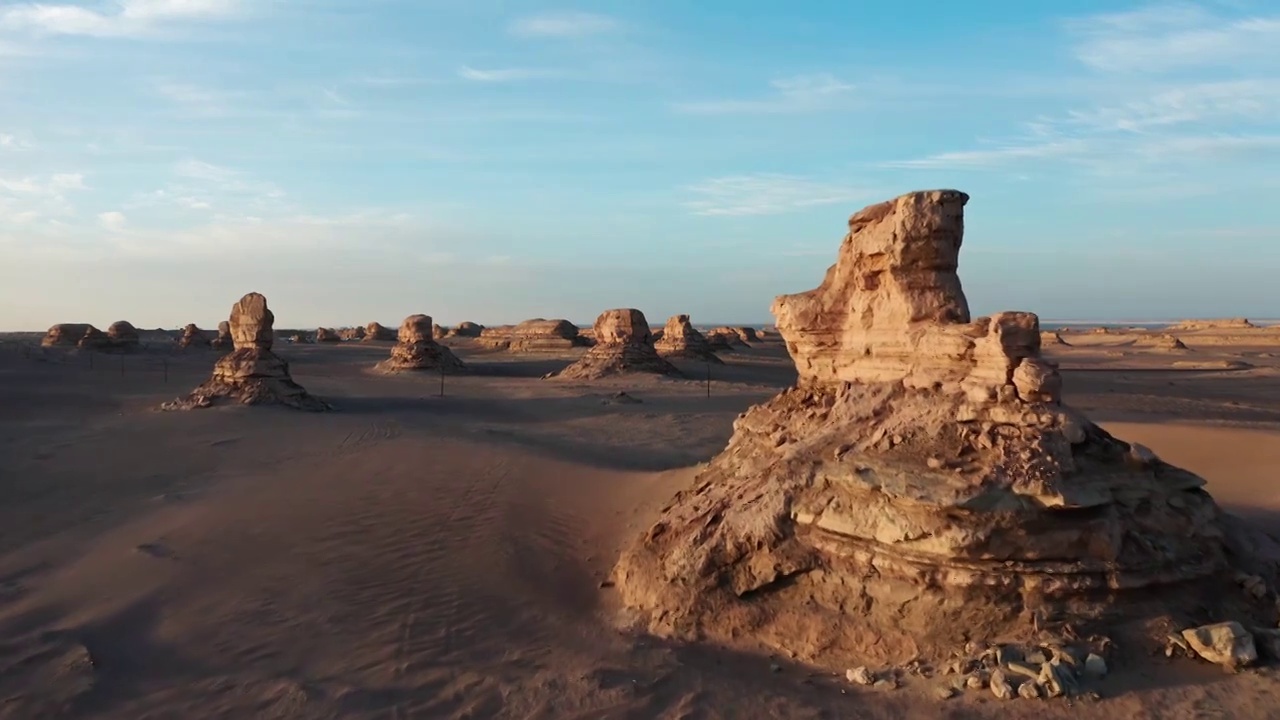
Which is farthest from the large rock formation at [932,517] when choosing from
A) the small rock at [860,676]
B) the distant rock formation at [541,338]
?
the distant rock formation at [541,338]

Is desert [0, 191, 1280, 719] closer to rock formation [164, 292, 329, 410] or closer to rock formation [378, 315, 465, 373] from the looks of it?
rock formation [164, 292, 329, 410]

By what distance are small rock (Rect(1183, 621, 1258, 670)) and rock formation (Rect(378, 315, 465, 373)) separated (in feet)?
110

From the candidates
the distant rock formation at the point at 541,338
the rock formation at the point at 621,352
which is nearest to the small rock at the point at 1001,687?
the rock formation at the point at 621,352

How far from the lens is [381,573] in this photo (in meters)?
9.14

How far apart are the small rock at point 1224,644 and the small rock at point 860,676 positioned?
94.7 inches

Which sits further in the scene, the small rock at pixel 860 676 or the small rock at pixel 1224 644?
the small rock at pixel 860 676

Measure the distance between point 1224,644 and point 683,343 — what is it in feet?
121

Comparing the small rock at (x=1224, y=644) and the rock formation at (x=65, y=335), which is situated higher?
the rock formation at (x=65, y=335)

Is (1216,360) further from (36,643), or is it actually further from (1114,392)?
(36,643)

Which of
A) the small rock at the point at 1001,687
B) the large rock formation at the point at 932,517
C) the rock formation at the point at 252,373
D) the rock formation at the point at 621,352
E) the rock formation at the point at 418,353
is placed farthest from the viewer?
the rock formation at the point at 418,353

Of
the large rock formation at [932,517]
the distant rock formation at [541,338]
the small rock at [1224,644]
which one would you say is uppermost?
the distant rock formation at [541,338]

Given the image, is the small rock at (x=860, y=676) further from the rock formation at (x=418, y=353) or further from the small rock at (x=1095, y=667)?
the rock formation at (x=418, y=353)

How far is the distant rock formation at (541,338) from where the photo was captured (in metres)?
50.2

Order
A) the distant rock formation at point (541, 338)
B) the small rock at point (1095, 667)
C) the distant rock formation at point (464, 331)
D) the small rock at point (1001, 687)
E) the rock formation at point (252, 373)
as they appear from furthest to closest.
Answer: the distant rock formation at point (464, 331) < the distant rock formation at point (541, 338) < the rock formation at point (252, 373) < the small rock at point (1095, 667) < the small rock at point (1001, 687)
